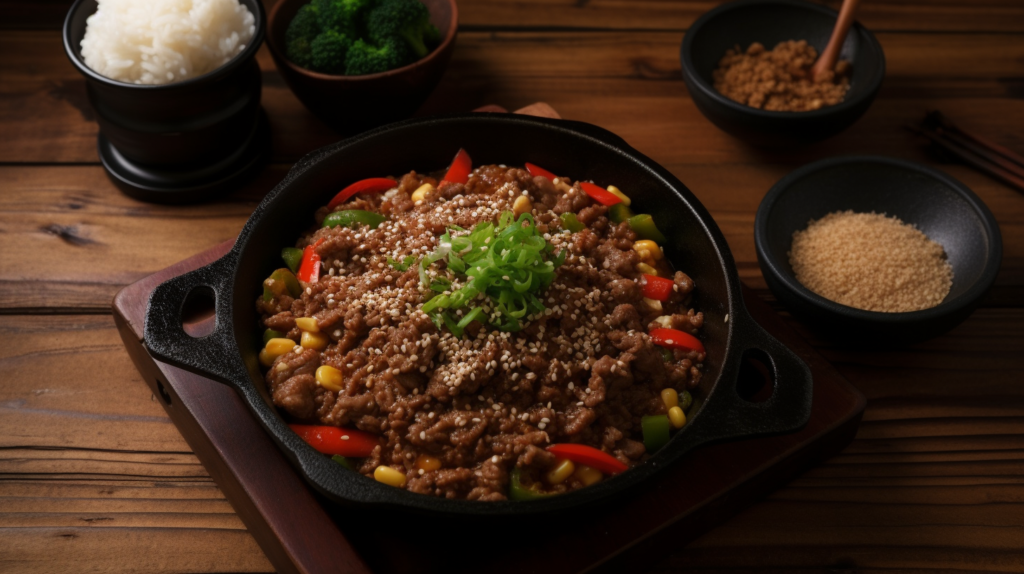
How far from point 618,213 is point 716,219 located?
2.99ft

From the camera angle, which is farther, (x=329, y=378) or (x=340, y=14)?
(x=340, y=14)

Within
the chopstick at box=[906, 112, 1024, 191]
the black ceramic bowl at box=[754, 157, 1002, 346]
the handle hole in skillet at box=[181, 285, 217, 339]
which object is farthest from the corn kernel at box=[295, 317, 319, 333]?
the chopstick at box=[906, 112, 1024, 191]

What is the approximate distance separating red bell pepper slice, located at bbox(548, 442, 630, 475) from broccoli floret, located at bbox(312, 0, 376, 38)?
2358 mm

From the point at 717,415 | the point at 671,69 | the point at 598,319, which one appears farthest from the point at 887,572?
the point at 671,69

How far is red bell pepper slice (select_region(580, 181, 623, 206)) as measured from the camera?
10.6 feet

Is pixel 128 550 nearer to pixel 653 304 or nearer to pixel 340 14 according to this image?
pixel 653 304

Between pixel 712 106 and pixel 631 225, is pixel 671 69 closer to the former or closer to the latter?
pixel 712 106

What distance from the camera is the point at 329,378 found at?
2648mm

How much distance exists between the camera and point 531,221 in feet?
9.43

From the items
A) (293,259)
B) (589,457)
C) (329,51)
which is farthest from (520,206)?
(329,51)

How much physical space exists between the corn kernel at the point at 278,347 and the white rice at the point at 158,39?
145cm

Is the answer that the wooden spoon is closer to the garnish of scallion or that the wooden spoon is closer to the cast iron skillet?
the cast iron skillet

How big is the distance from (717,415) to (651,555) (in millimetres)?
693

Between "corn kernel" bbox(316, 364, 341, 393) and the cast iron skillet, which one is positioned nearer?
the cast iron skillet
